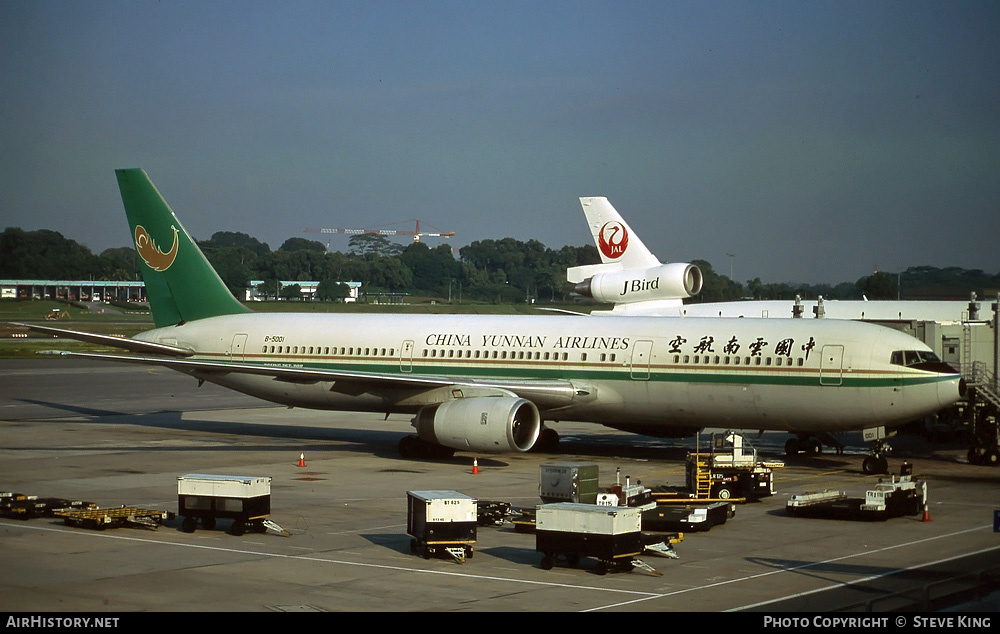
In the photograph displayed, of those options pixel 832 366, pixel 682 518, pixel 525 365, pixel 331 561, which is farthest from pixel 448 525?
pixel 525 365

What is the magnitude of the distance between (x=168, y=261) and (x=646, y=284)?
1897cm

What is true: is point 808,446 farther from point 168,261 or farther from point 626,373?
point 168,261

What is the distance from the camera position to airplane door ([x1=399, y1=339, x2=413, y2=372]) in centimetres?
3481

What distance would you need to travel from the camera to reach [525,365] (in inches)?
1309

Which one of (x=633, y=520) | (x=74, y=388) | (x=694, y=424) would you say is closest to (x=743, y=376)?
(x=694, y=424)

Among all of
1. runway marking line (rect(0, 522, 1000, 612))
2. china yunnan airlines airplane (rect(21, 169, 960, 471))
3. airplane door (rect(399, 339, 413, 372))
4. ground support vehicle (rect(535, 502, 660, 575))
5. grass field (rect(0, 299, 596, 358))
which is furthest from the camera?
grass field (rect(0, 299, 596, 358))

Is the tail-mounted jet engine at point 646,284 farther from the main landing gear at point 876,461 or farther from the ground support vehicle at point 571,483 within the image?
the ground support vehicle at point 571,483

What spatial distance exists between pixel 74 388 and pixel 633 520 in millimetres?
45435

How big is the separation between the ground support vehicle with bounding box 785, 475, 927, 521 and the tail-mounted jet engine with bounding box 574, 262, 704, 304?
22.3 m

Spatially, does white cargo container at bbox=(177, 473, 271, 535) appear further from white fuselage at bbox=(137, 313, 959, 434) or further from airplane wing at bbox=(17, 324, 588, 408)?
white fuselage at bbox=(137, 313, 959, 434)

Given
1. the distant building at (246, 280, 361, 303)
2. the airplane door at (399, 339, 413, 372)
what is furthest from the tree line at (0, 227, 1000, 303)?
the airplane door at (399, 339, 413, 372)

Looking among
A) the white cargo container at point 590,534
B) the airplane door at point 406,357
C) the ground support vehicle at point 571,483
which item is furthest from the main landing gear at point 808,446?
the white cargo container at point 590,534

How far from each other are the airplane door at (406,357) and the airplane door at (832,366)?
12.3 metres
